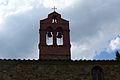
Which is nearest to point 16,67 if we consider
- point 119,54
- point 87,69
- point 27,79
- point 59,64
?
point 27,79

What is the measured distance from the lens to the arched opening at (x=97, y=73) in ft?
77.7

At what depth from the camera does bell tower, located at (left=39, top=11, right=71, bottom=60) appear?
27703 mm

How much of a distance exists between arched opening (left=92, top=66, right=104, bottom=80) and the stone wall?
220mm

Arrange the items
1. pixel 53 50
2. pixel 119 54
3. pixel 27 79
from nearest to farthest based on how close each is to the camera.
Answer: pixel 27 79
pixel 53 50
pixel 119 54

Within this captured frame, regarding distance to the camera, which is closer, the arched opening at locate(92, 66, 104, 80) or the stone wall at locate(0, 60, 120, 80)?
the stone wall at locate(0, 60, 120, 80)

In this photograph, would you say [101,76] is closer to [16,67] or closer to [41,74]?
[41,74]

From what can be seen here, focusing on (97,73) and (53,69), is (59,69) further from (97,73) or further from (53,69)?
(97,73)

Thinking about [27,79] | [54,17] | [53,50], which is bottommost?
[27,79]

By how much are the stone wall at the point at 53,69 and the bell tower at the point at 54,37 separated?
3.89 m

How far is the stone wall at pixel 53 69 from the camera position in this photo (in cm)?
2328

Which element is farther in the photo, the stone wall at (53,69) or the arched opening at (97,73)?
the arched opening at (97,73)

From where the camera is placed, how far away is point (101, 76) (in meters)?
23.7

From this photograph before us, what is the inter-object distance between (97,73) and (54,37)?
17.6 feet

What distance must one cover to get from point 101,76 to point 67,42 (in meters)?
5.32
